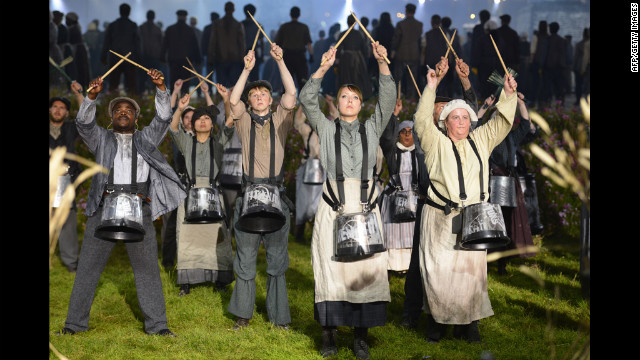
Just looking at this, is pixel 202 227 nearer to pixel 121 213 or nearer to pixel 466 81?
pixel 121 213

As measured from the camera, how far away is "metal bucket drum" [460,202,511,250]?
454cm

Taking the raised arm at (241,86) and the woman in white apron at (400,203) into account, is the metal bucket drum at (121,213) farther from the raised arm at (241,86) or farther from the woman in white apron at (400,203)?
the woman in white apron at (400,203)

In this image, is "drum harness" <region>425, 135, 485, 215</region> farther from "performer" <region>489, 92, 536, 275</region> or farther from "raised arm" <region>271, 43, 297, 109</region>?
"performer" <region>489, 92, 536, 275</region>

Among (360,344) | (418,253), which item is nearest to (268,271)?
(360,344)

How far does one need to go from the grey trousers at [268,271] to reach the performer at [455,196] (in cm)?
118

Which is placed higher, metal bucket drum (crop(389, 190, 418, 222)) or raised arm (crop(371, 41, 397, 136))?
raised arm (crop(371, 41, 397, 136))

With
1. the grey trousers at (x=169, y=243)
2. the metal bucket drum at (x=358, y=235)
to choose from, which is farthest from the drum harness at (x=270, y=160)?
the grey trousers at (x=169, y=243)

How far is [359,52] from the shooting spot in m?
→ 11.9

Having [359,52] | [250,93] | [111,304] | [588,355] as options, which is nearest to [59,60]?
Result: [359,52]

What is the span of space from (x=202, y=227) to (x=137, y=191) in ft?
5.28

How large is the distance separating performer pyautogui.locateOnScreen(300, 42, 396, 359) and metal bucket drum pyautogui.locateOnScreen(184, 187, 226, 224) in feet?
4.06

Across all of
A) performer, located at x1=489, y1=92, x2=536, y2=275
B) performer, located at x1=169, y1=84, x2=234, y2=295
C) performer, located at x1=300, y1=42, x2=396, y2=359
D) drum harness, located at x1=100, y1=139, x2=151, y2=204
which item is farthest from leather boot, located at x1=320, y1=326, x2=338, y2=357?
performer, located at x1=489, y1=92, x2=536, y2=275

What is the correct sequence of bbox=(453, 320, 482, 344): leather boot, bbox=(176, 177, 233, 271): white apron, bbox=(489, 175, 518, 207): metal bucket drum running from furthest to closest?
bbox=(489, 175, 518, 207): metal bucket drum → bbox=(176, 177, 233, 271): white apron → bbox=(453, 320, 482, 344): leather boot
